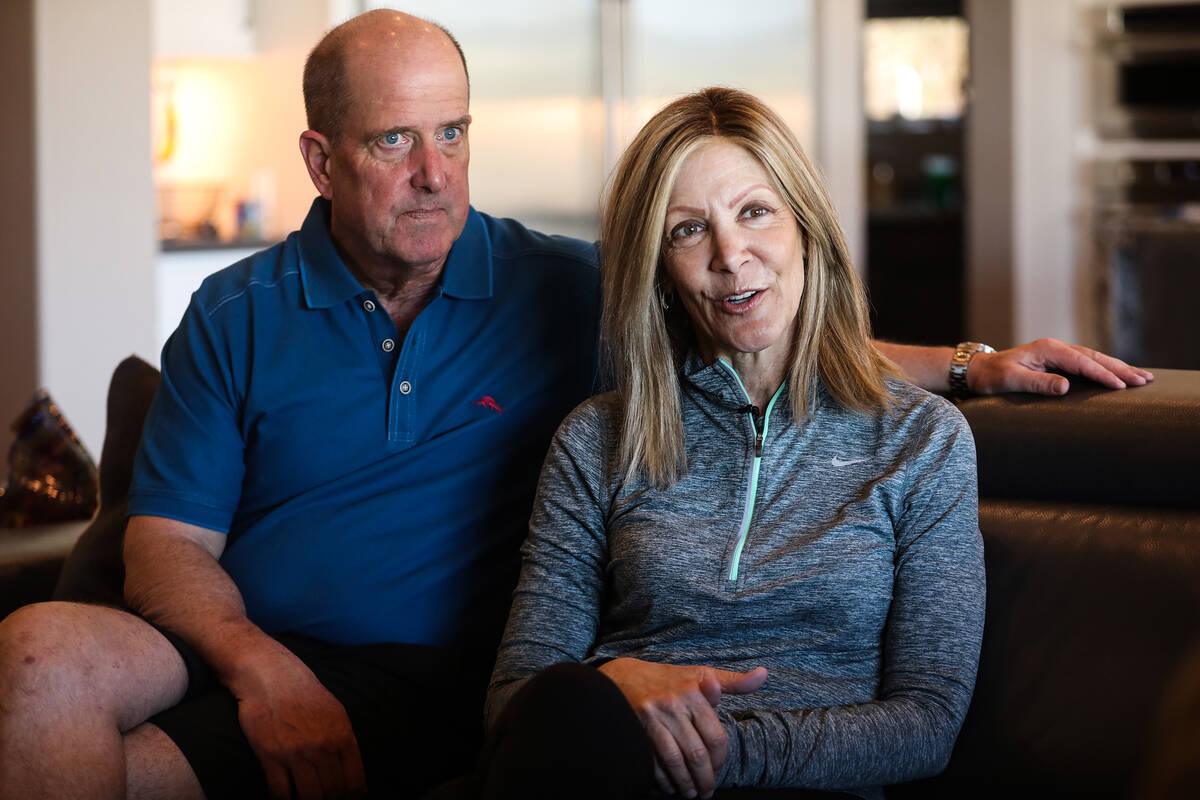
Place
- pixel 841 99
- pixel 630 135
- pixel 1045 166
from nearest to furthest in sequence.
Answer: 1. pixel 630 135
2. pixel 1045 166
3. pixel 841 99

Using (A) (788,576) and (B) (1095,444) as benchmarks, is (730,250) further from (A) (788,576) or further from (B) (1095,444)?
(B) (1095,444)

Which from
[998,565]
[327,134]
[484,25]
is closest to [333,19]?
[484,25]

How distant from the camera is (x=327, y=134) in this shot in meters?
1.83

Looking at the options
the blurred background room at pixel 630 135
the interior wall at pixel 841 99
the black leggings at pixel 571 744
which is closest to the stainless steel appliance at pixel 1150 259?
the blurred background room at pixel 630 135

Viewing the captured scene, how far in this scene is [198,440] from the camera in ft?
5.71

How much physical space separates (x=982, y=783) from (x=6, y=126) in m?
3.24

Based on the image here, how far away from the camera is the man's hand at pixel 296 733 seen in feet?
4.99

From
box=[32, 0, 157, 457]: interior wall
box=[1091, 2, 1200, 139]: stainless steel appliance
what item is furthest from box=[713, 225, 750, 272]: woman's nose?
box=[1091, 2, 1200, 139]: stainless steel appliance

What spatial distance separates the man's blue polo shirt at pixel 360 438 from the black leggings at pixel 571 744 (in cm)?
54

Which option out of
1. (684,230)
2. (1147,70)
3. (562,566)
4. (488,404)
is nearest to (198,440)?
(488,404)

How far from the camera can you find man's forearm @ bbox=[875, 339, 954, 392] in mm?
1651

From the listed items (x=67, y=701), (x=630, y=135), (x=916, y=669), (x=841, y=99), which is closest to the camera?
(x=916, y=669)

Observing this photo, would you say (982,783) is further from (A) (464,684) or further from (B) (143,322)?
(B) (143,322)

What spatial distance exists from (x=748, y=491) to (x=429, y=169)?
0.65m
